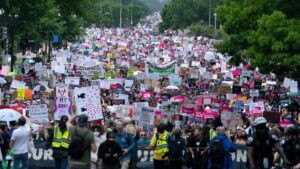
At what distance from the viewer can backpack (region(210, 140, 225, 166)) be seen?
15.4 metres

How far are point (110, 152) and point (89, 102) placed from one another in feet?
21.0

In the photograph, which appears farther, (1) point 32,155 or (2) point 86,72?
(2) point 86,72

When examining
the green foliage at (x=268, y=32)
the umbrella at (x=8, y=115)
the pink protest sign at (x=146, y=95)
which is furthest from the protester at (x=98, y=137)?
the pink protest sign at (x=146, y=95)

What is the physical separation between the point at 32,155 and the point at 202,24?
452 ft

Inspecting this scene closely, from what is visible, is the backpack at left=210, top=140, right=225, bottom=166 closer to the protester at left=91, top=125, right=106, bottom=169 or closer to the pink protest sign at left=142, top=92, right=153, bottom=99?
the protester at left=91, top=125, right=106, bottom=169

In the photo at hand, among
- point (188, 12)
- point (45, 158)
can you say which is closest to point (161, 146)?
point (45, 158)

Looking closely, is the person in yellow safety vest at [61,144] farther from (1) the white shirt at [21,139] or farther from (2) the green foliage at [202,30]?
(2) the green foliage at [202,30]

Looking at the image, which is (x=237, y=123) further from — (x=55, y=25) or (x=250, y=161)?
(x=55, y=25)

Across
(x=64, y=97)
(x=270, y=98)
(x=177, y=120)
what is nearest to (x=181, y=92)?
(x=270, y=98)

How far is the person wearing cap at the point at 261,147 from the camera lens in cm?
1408

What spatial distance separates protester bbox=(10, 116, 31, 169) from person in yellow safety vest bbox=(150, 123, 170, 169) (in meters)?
2.06

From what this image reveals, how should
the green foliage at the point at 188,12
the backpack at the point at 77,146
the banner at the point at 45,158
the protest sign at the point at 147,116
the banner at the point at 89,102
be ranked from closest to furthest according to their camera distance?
the backpack at the point at 77,146 < the banner at the point at 45,158 < the banner at the point at 89,102 < the protest sign at the point at 147,116 < the green foliage at the point at 188,12

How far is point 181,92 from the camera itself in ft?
128

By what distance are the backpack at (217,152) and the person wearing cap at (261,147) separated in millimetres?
1284
